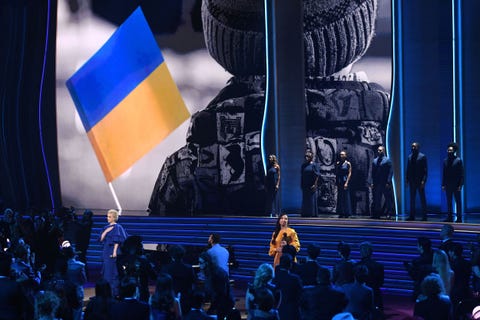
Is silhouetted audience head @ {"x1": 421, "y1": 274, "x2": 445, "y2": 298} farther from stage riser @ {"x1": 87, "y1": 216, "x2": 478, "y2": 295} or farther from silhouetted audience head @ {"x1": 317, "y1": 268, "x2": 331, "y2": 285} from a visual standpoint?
stage riser @ {"x1": 87, "y1": 216, "x2": 478, "y2": 295}

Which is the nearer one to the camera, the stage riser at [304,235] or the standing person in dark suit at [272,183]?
the stage riser at [304,235]

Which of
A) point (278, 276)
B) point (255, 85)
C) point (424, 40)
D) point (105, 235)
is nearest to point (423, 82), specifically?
point (424, 40)

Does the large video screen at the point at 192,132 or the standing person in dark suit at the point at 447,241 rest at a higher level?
the large video screen at the point at 192,132

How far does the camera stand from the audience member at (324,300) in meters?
6.82

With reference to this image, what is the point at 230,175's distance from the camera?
19312 millimetres

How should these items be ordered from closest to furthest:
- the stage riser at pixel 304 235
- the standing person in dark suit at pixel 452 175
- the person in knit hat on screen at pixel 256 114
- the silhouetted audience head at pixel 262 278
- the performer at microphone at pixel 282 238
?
the silhouetted audience head at pixel 262 278 → the performer at microphone at pixel 282 238 → the stage riser at pixel 304 235 → the standing person in dark suit at pixel 452 175 → the person in knit hat on screen at pixel 256 114

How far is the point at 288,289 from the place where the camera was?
798cm

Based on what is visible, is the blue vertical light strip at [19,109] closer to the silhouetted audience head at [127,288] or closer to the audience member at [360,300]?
the audience member at [360,300]

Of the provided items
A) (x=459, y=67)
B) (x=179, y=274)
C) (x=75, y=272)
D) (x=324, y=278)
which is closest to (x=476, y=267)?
(x=324, y=278)

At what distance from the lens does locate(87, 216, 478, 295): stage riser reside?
44.7 feet

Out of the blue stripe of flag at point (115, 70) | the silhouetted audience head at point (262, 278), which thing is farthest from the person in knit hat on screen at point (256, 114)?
the silhouetted audience head at point (262, 278)

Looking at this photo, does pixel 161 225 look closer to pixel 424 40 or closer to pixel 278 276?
pixel 424 40

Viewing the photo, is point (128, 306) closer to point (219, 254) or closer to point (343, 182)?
point (219, 254)

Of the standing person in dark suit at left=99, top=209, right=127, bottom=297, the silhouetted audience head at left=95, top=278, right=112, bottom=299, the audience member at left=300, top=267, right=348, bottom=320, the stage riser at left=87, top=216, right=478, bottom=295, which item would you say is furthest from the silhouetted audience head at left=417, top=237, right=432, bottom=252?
the standing person in dark suit at left=99, top=209, right=127, bottom=297
